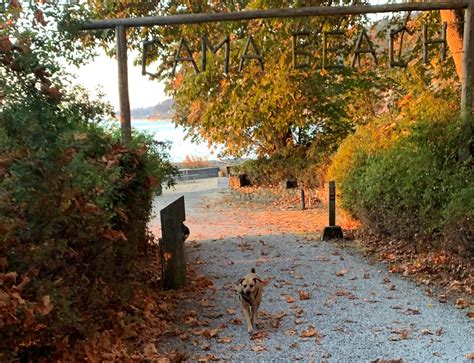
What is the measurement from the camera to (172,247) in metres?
7.00

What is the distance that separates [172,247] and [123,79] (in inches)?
108

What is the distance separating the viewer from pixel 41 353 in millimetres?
3645

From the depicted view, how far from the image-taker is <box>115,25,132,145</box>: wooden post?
788cm

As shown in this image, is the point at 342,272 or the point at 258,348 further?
the point at 342,272

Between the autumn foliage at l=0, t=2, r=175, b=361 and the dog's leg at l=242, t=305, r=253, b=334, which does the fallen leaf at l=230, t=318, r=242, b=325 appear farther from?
the autumn foliage at l=0, t=2, r=175, b=361

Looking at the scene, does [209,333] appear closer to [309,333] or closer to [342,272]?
[309,333]

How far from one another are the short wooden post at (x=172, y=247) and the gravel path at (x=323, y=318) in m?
0.50

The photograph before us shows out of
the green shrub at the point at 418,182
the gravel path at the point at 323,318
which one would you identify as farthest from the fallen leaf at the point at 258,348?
the green shrub at the point at 418,182

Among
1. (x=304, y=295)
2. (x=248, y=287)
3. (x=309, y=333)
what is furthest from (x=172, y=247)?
(x=309, y=333)

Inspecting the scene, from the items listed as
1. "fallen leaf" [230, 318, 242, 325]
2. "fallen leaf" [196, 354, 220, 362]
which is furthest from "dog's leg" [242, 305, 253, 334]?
Answer: "fallen leaf" [196, 354, 220, 362]

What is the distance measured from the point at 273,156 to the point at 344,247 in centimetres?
1067

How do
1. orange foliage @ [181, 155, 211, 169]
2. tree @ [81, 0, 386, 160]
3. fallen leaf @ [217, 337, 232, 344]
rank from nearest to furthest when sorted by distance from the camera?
fallen leaf @ [217, 337, 232, 344] → tree @ [81, 0, 386, 160] → orange foliage @ [181, 155, 211, 169]

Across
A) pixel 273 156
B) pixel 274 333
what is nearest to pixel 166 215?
pixel 274 333

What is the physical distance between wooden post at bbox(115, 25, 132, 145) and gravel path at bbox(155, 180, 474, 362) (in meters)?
2.54
